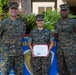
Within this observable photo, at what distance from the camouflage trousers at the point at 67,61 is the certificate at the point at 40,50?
263 millimetres

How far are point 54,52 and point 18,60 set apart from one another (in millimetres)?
827

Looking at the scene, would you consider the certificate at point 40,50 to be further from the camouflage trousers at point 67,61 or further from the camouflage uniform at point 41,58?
the camouflage trousers at point 67,61

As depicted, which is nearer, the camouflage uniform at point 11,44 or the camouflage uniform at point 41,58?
the camouflage uniform at point 11,44

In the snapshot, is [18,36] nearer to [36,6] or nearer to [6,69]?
[6,69]

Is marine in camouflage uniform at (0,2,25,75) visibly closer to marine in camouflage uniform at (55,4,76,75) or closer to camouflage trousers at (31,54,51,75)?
camouflage trousers at (31,54,51,75)

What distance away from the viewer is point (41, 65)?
6.11m

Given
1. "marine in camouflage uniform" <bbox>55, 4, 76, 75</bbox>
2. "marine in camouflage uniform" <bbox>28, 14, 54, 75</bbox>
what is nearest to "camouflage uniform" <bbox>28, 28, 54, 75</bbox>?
"marine in camouflage uniform" <bbox>28, 14, 54, 75</bbox>

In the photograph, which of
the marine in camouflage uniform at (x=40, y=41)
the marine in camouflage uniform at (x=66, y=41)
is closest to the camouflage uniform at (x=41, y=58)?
the marine in camouflage uniform at (x=40, y=41)

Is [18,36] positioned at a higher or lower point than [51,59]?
higher

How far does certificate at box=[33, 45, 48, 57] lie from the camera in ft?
20.2

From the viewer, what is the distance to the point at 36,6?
19328mm

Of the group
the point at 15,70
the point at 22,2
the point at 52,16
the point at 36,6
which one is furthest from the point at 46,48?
the point at 36,6

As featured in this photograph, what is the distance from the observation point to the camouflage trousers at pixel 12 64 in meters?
5.96

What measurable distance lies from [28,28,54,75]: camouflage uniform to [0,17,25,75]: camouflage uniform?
0.26 m
